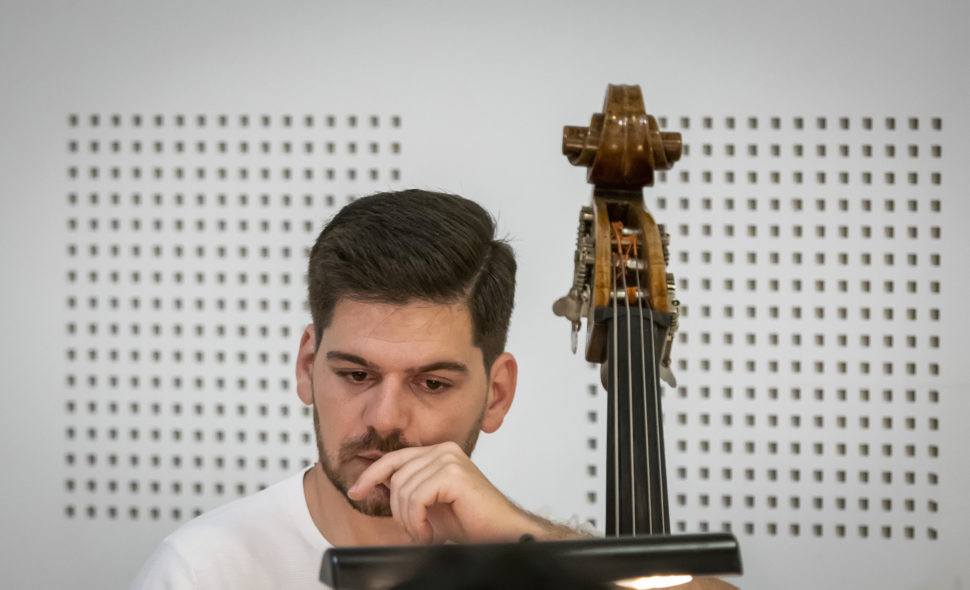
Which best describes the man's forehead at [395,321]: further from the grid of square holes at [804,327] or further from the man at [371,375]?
the grid of square holes at [804,327]

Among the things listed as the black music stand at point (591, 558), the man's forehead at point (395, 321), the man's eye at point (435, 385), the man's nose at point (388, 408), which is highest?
the man's forehead at point (395, 321)

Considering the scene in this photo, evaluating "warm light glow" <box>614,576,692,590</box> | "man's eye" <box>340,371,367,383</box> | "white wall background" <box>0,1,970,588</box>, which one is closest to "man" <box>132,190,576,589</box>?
"man's eye" <box>340,371,367,383</box>

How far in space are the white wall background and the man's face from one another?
111 cm

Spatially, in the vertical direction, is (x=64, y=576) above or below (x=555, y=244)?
below

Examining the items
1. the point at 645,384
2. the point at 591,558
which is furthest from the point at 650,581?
the point at 645,384

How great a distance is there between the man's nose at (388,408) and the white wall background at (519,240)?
3.96 ft

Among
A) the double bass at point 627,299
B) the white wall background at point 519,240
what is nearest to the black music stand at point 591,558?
the double bass at point 627,299

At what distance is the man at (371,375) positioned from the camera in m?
1.58

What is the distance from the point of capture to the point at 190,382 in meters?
2.91

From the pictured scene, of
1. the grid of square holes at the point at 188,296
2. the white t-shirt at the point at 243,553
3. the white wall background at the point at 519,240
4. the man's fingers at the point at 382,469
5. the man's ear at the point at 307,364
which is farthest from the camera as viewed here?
the grid of square holes at the point at 188,296

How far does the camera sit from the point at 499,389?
1.93 meters

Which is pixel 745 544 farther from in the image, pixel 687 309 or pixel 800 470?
pixel 687 309

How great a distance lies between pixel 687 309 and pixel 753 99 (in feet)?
2.29

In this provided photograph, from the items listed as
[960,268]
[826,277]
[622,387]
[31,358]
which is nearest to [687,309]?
[826,277]
